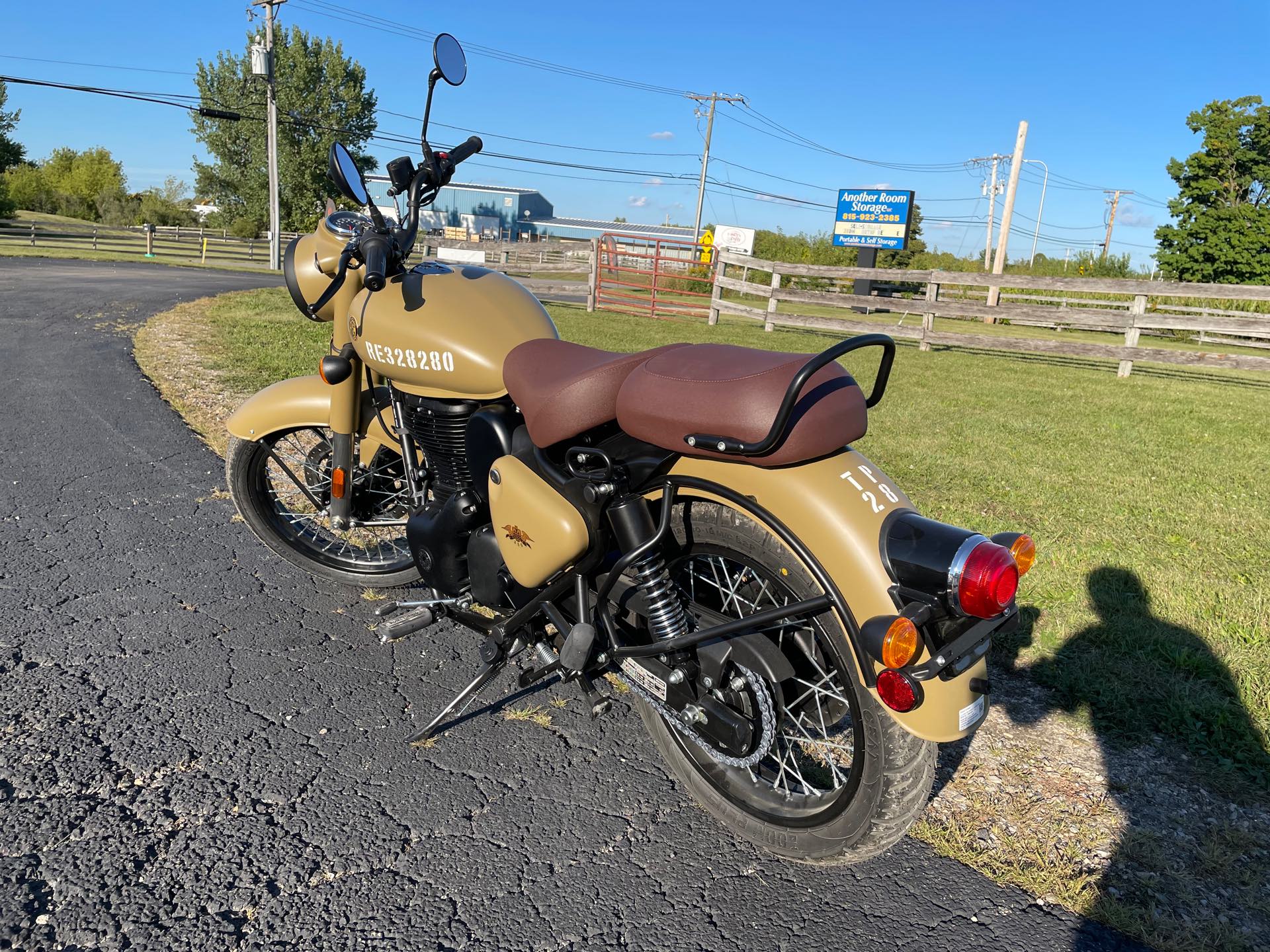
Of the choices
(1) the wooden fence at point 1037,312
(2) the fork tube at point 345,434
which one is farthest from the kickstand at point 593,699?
(1) the wooden fence at point 1037,312

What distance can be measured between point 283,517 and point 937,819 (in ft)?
9.65

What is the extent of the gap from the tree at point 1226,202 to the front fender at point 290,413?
3730 centimetres

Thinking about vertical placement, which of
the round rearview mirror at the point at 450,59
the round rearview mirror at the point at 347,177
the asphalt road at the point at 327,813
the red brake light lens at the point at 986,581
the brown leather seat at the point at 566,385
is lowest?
the asphalt road at the point at 327,813

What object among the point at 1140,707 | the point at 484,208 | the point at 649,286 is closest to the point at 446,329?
the point at 1140,707

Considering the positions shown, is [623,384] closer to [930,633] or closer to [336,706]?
[930,633]

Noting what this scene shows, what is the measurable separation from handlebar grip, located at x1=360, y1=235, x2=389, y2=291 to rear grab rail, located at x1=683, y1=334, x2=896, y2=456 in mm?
1314

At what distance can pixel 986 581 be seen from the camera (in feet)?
5.75

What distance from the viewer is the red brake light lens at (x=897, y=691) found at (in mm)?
1828

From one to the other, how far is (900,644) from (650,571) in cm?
72

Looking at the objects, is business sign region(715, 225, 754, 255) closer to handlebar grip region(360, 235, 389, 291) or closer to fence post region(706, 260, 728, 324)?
fence post region(706, 260, 728, 324)

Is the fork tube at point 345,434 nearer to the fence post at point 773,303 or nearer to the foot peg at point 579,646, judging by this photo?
the foot peg at point 579,646

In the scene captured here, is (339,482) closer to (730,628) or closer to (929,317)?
(730,628)

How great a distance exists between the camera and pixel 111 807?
234cm

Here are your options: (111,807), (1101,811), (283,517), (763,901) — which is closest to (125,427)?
(283,517)
